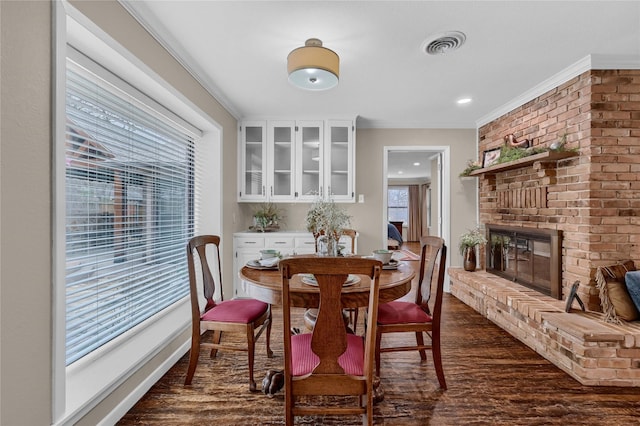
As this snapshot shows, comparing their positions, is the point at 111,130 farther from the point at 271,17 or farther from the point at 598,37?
the point at 598,37

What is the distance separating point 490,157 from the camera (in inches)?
145

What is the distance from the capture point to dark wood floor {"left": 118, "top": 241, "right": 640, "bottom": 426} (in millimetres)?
1721

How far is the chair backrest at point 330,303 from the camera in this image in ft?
4.09

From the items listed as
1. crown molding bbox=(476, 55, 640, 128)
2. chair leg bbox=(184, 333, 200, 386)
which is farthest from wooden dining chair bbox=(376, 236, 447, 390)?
crown molding bbox=(476, 55, 640, 128)

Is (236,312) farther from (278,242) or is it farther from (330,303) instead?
(278,242)

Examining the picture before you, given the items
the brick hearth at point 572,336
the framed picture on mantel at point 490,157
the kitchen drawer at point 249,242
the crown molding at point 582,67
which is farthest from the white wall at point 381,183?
the brick hearth at point 572,336

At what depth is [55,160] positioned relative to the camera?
49.2 inches

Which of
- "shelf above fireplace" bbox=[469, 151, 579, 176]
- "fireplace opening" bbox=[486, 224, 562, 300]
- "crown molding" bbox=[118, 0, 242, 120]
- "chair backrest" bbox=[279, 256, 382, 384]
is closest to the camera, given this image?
"chair backrest" bbox=[279, 256, 382, 384]

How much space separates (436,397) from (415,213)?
32.3 feet

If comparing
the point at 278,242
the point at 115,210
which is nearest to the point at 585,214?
the point at 278,242

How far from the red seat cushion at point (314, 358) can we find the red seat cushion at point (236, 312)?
1.71 ft

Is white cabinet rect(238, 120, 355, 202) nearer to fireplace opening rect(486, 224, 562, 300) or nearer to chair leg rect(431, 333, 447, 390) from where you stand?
fireplace opening rect(486, 224, 562, 300)

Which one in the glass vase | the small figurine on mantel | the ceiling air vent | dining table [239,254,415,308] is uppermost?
the ceiling air vent

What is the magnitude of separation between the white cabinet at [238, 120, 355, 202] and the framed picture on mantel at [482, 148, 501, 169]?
5.32 feet
